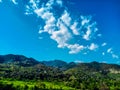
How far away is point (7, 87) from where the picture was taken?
181000 millimetres
